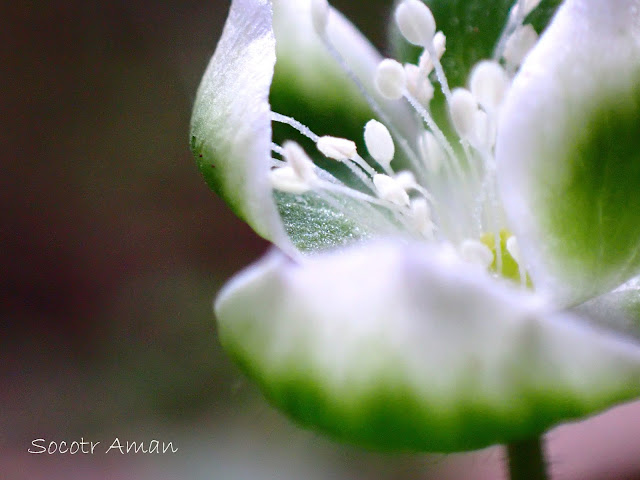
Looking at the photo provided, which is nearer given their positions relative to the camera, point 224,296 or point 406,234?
point 224,296

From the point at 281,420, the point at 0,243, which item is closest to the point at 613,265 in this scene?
the point at 281,420

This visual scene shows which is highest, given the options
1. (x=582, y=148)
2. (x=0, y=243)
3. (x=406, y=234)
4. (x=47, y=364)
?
(x=582, y=148)


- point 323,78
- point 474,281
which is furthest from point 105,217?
point 474,281

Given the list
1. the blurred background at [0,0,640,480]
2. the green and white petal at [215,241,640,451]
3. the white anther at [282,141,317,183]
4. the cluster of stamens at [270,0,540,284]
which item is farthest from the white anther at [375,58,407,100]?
the blurred background at [0,0,640,480]

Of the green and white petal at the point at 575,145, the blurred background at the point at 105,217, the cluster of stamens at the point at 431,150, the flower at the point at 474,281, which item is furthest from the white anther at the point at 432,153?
the blurred background at the point at 105,217

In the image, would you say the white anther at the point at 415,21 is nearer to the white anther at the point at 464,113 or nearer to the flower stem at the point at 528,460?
the white anther at the point at 464,113

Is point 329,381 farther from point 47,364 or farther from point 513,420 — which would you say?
point 47,364

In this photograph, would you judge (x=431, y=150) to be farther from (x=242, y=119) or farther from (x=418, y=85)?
(x=242, y=119)
